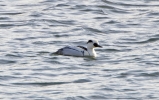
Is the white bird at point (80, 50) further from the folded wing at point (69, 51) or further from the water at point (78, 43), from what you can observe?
the water at point (78, 43)

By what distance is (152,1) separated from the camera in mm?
30500

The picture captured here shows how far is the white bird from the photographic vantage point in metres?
22.1

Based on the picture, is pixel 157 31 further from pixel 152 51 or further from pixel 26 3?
pixel 26 3

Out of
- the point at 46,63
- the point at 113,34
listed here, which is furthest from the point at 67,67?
the point at 113,34

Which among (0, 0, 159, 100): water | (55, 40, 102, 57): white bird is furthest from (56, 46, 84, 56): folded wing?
(0, 0, 159, 100): water

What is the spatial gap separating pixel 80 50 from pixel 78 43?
5.07 ft

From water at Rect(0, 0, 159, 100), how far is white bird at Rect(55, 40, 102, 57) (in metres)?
0.16

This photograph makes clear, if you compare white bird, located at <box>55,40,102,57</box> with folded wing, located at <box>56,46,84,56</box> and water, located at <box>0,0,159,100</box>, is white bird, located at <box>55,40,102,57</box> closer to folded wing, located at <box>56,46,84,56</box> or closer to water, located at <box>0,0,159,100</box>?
folded wing, located at <box>56,46,84,56</box>

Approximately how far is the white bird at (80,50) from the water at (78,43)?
6.4 inches

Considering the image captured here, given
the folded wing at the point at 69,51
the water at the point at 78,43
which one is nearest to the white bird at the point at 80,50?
the folded wing at the point at 69,51

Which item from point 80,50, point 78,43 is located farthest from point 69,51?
point 78,43

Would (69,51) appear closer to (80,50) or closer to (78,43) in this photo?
(80,50)

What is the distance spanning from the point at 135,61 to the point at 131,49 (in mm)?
1653

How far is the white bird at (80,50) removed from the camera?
2211 centimetres
